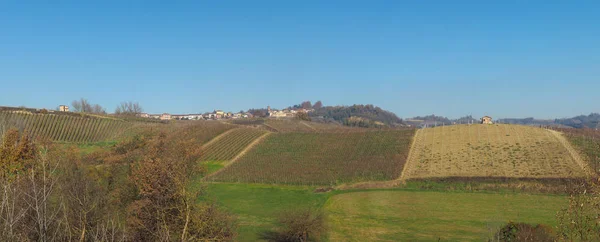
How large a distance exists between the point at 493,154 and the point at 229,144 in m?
42.6

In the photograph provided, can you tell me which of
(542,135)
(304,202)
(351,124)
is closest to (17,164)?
(304,202)

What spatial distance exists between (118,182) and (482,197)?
34.4 m

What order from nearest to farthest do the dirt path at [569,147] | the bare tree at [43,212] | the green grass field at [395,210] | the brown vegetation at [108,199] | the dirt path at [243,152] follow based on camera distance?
the bare tree at [43,212] < the brown vegetation at [108,199] < the green grass field at [395,210] < the dirt path at [569,147] < the dirt path at [243,152]

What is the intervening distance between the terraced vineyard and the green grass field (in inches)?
737

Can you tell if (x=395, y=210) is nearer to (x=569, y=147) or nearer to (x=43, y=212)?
(x=43, y=212)

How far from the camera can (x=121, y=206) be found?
106ft

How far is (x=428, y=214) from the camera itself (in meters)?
→ 39.0

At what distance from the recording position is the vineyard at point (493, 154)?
55062 millimetres

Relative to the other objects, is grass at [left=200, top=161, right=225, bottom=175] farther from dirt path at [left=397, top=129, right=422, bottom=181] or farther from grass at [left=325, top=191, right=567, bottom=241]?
dirt path at [left=397, top=129, right=422, bottom=181]

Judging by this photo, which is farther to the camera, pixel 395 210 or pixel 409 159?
pixel 409 159

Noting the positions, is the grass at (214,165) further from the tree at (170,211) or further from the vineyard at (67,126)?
the tree at (170,211)

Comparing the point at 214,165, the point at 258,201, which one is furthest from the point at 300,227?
the point at 214,165

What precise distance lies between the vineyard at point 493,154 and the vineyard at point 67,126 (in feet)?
202

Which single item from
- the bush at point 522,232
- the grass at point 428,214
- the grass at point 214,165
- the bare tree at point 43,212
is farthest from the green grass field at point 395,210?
the bare tree at point 43,212
